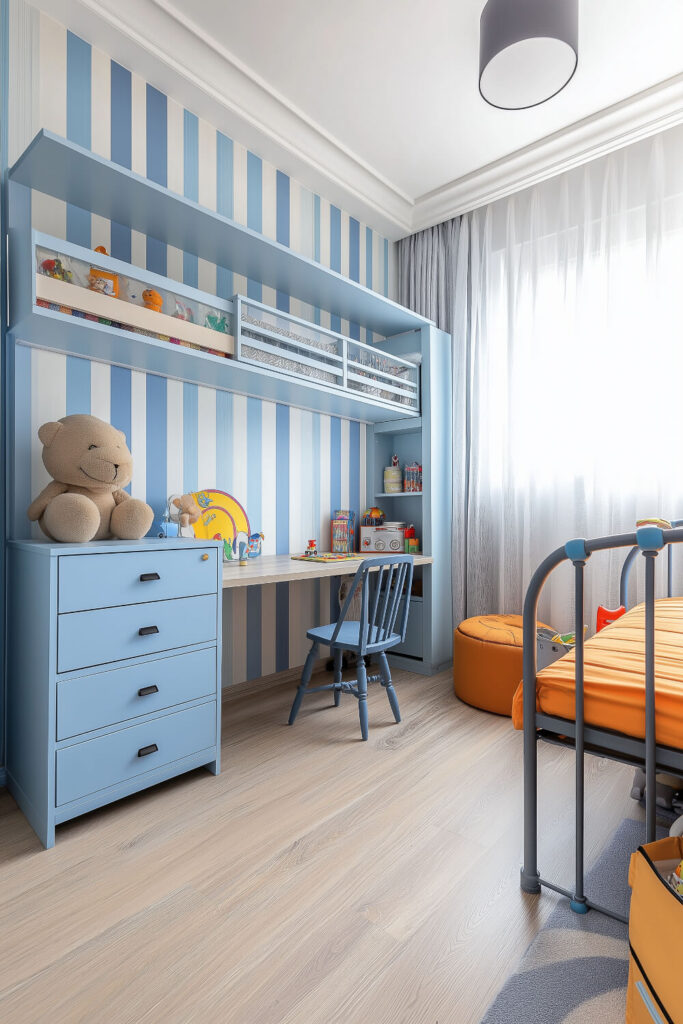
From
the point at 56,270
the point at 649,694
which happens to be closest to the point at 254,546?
the point at 56,270

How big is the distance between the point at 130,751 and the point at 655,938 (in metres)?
1.50

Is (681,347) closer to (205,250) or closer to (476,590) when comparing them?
(476,590)

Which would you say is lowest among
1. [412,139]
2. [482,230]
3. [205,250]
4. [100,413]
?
[100,413]

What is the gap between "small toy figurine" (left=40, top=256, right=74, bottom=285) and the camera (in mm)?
1819

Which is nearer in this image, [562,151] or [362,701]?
[362,701]

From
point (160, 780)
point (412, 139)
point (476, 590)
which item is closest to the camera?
point (160, 780)

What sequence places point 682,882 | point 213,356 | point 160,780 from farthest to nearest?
point 213,356
point 160,780
point 682,882

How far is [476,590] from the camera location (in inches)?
131

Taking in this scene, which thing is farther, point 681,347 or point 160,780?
point 681,347

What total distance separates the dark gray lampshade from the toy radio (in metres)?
2.13

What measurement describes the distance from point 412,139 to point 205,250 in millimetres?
1365

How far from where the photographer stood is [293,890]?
4.66ft

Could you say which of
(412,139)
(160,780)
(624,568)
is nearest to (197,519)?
(160,780)

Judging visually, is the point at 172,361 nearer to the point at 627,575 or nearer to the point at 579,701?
the point at 579,701
